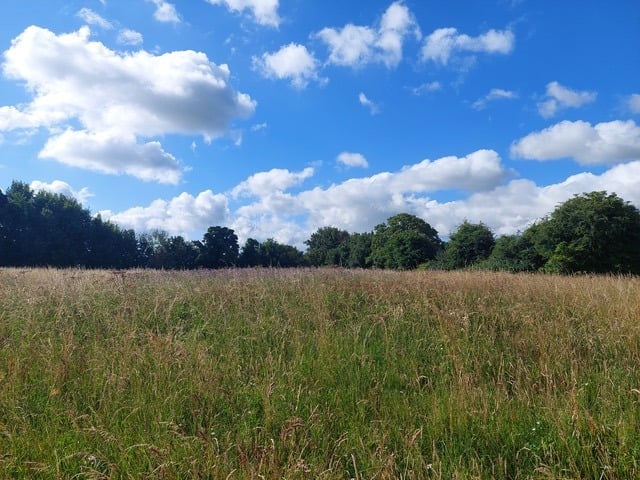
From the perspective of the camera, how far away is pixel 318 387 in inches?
142

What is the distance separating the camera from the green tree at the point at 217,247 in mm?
50344

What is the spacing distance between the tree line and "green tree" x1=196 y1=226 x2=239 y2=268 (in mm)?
126

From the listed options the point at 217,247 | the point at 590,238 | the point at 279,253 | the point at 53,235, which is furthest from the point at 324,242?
the point at 590,238

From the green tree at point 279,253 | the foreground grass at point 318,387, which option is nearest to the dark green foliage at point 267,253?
the green tree at point 279,253

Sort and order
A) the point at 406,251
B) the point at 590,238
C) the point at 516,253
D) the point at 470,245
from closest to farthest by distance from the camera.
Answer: the point at 590,238, the point at 516,253, the point at 470,245, the point at 406,251

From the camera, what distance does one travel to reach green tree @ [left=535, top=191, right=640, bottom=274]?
23234 mm

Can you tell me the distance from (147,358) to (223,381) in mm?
940

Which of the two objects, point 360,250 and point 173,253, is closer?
point 173,253

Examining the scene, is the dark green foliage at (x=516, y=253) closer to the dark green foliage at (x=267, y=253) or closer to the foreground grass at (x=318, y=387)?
the foreground grass at (x=318, y=387)

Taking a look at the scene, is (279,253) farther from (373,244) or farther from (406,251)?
(406,251)

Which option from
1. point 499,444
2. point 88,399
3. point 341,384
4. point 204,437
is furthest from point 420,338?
point 88,399

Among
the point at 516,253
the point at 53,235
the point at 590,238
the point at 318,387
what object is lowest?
the point at 318,387

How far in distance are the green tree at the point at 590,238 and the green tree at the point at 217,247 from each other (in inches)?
1430

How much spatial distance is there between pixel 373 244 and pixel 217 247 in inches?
811
